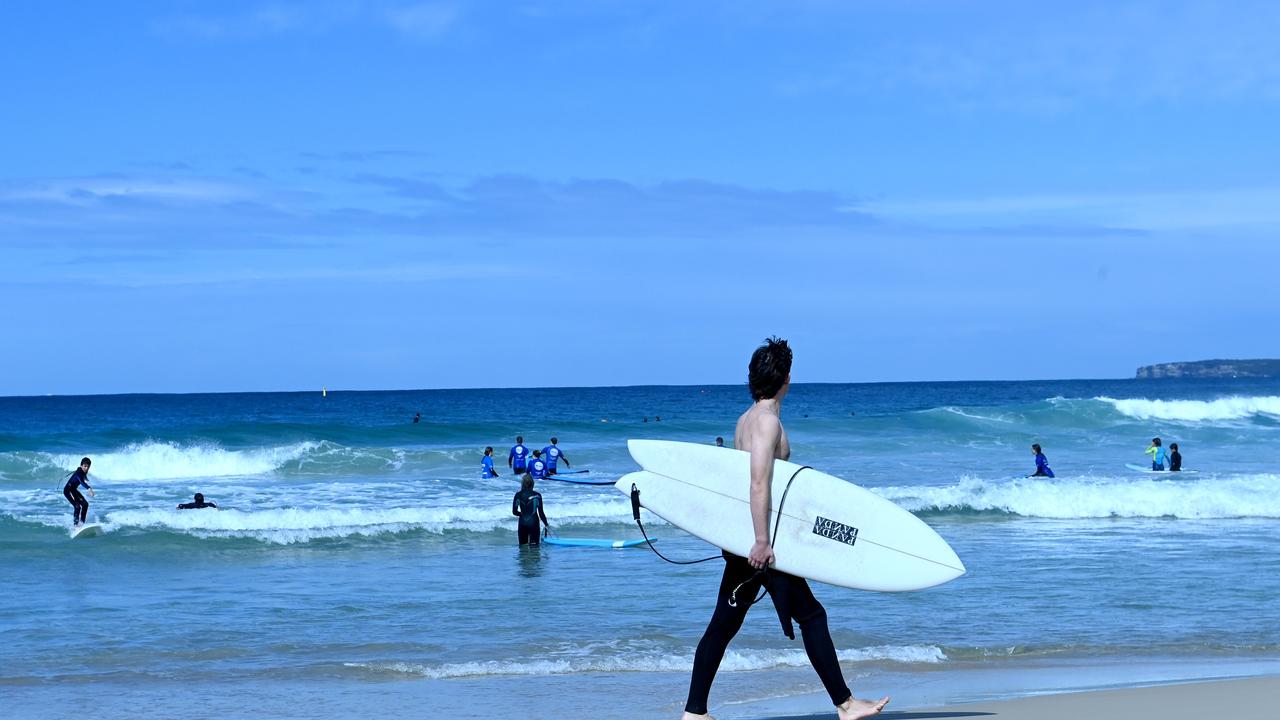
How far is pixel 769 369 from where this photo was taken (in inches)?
193

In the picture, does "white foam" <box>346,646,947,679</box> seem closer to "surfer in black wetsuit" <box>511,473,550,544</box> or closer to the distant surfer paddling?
the distant surfer paddling

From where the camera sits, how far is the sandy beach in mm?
5492

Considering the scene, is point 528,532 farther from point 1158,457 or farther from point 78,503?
point 1158,457

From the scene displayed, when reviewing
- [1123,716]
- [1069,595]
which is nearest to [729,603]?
[1123,716]

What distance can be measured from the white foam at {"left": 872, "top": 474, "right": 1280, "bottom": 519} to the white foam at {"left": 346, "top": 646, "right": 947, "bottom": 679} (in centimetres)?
1117

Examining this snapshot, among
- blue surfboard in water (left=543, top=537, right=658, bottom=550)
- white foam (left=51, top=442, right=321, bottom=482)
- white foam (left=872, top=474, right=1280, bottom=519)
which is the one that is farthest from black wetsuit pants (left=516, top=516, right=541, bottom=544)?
white foam (left=51, top=442, right=321, bottom=482)

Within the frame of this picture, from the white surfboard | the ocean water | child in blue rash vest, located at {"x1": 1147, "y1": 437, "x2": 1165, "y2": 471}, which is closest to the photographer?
the white surfboard

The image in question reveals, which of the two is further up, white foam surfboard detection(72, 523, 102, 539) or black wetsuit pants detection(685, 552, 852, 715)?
black wetsuit pants detection(685, 552, 852, 715)

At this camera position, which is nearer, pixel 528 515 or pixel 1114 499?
pixel 528 515

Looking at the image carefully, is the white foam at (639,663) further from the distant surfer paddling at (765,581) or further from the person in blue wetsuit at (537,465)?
the person in blue wetsuit at (537,465)

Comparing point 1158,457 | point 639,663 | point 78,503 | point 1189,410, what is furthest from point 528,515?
point 1189,410

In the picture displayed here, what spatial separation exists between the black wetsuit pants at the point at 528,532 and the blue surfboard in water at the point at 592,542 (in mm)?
411

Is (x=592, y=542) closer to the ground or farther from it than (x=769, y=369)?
closer to the ground

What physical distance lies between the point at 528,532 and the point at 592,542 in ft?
2.69
